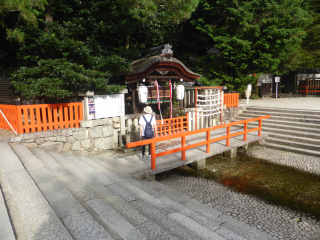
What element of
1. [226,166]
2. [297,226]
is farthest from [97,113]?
[297,226]

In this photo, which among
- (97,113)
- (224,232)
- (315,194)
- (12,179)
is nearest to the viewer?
(224,232)

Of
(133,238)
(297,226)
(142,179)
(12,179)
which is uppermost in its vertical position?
(12,179)

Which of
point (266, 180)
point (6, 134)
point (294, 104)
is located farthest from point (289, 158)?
point (6, 134)

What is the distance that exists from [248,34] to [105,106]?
12.8 metres

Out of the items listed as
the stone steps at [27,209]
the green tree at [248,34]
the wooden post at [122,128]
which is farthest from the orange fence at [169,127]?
the green tree at [248,34]

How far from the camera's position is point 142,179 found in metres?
6.04

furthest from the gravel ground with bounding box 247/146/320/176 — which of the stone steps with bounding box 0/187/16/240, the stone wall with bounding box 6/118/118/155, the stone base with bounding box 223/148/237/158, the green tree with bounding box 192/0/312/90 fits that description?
the green tree with bounding box 192/0/312/90

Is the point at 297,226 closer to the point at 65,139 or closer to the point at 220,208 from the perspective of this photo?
the point at 220,208

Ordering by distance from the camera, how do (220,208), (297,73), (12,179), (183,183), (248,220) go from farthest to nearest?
(297,73), (183,183), (220,208), (248,220), (12,179)

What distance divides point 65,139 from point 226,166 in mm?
5853

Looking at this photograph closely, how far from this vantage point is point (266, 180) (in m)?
6.77

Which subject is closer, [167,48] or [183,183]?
[183,183]

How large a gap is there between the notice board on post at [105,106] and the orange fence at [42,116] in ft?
1.19

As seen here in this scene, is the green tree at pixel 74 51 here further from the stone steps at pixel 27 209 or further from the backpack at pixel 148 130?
the stone steps at pixel 27 209
